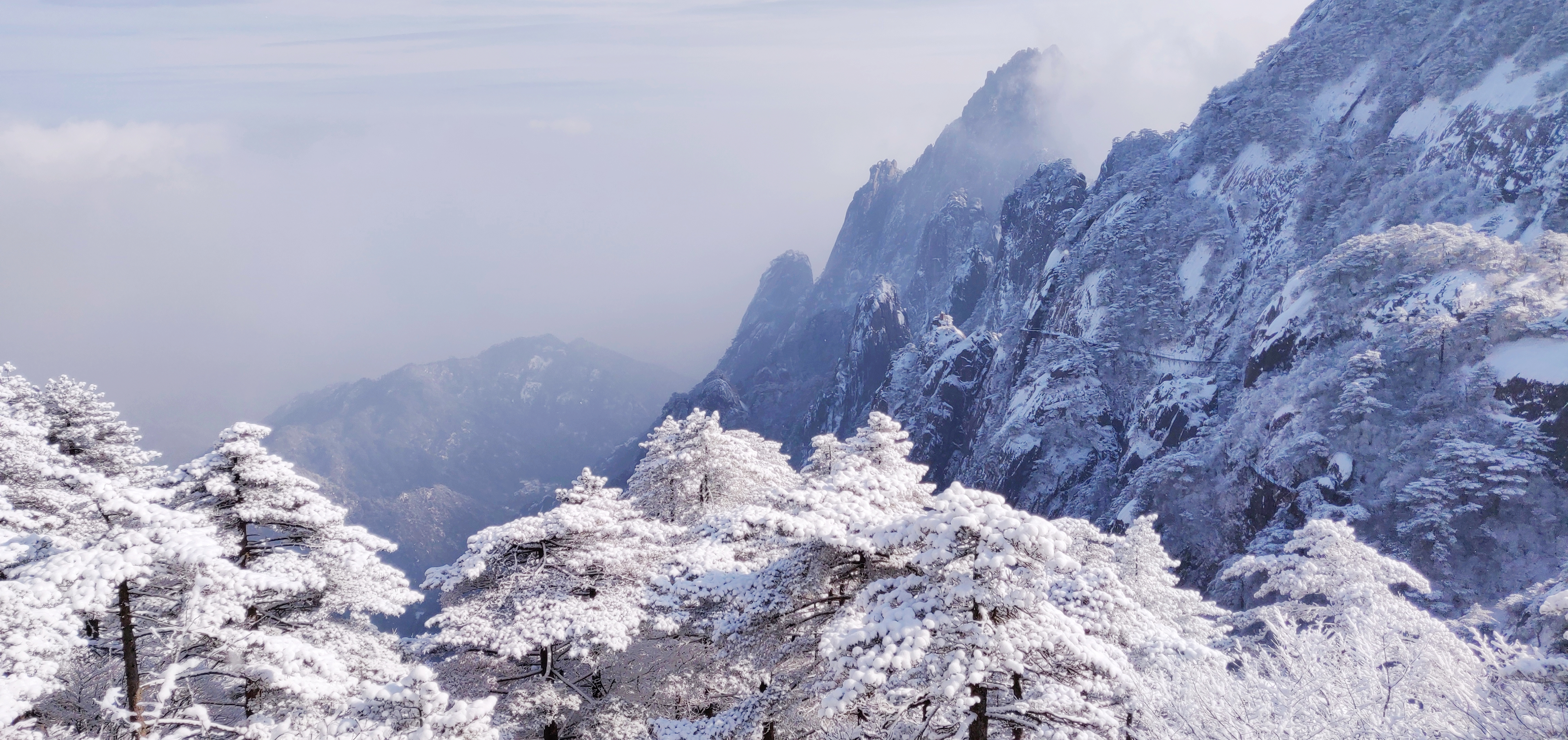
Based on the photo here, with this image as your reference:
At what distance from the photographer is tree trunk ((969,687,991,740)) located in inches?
381

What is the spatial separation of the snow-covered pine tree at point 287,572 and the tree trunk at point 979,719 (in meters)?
11.0

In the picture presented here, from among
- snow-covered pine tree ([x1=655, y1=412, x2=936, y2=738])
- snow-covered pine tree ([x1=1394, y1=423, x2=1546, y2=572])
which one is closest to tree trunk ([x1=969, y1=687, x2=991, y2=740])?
snow-covered pine tree ([x1=655, y1=412, x2=936, y2=738])

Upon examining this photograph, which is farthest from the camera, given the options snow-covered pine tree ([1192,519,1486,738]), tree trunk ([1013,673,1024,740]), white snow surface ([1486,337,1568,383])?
white snow surface ([1486,337,1568,383])

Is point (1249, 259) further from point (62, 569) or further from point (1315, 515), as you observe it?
point (62, 569)

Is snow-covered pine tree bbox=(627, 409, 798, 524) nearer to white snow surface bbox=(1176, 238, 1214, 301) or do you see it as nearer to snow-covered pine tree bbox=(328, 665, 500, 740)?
snow-covered pine tree bbox=(328, 665, 500, 740)

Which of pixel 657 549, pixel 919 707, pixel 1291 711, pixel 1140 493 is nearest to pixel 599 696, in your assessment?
pixel 657 549

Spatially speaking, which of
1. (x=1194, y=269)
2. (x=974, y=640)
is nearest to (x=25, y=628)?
(x=974, y=640)

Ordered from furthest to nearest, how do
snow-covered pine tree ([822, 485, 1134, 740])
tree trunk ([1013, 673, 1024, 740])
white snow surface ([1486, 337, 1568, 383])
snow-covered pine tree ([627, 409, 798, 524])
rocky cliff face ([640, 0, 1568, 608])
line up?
rocky cliff face ([640, 0, 1568, 608]) → white snow surface ([1486, 337, 1568, 383]) → snow-covered pine tree ([627, 409, 798, 524]) → tree trunk ([1013, 673, 1024, 740]) → snow-covered pine tree ([822, 485, 1134, 740])

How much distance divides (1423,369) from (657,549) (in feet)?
147

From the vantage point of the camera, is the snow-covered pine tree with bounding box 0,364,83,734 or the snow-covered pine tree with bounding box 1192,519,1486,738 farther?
the snow-covered pine tree with bounding box 1192,519,1486,738

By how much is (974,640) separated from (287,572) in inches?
536

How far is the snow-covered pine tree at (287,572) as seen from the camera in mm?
13055

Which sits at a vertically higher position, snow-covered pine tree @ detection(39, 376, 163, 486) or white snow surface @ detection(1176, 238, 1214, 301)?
white snow surface @ detection(1176, 238, 1214, 301)

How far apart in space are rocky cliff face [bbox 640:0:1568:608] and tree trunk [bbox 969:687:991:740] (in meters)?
31.4
